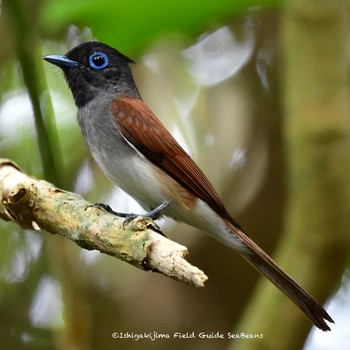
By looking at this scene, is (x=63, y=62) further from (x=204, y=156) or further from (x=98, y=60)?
(x=204, y=156)

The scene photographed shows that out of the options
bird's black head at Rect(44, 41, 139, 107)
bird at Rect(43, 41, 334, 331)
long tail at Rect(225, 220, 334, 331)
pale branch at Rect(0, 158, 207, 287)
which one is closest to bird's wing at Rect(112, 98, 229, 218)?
bird at Rect(43, 41, 334, 331)

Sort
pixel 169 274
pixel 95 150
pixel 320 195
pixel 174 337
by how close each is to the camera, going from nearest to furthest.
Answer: pixel 169 274
pixel 320 195
pixel 95 150
pixel 174 337

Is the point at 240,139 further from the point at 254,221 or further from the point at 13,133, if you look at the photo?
the point at 13,133

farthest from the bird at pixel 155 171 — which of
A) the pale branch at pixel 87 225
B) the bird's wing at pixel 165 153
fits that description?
the pale branch at pixel 87 225

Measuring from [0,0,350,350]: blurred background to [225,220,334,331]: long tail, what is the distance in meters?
0.09

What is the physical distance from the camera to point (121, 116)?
3371 mm

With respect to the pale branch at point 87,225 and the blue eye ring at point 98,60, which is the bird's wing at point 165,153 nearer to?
the blue eye ring at point 98,60

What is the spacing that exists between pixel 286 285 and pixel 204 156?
1732mm

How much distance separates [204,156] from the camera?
446 centimetres

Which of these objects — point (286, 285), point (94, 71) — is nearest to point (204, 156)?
point (94, 71)

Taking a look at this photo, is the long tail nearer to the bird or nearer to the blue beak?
→ the bird

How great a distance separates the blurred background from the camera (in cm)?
296

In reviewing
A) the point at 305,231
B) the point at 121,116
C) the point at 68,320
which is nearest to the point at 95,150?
the point at 121,116

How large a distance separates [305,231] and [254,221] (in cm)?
118
